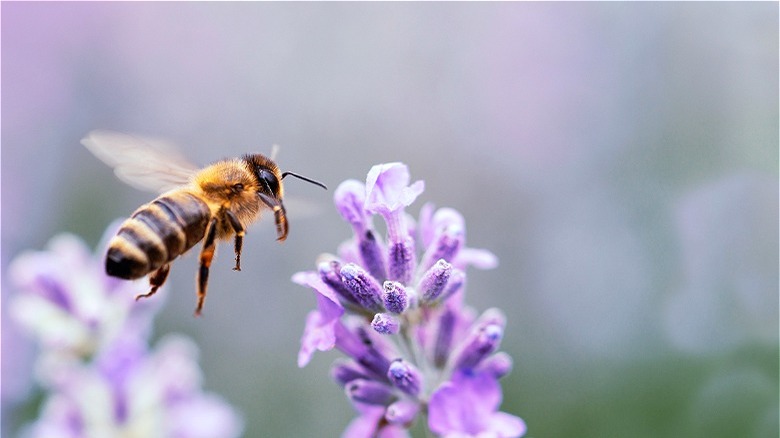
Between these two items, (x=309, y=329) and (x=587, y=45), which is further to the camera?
(x=587, y=45)

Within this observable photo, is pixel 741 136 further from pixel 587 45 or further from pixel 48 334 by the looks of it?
pixel 48 334

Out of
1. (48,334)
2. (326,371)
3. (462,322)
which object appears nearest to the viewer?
(462,322)

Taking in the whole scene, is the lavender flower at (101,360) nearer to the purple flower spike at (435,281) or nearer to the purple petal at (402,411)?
the purple petal at (402,411)

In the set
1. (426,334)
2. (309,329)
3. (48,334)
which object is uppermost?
(426,334)

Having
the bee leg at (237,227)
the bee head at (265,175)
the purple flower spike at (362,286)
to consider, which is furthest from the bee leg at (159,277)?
the purple flower spike at (362,286)

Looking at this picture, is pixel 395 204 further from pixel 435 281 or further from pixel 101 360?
pixel 101 360

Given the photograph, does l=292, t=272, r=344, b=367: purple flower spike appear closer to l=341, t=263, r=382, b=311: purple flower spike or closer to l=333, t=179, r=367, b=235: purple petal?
l=341, t=263, r=382, b=311: purple flower spike

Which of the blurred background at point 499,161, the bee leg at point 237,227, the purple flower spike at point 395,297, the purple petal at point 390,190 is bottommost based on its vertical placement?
the bee leg at point 237,227

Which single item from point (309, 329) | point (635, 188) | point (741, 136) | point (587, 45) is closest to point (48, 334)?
point (309, 329)
